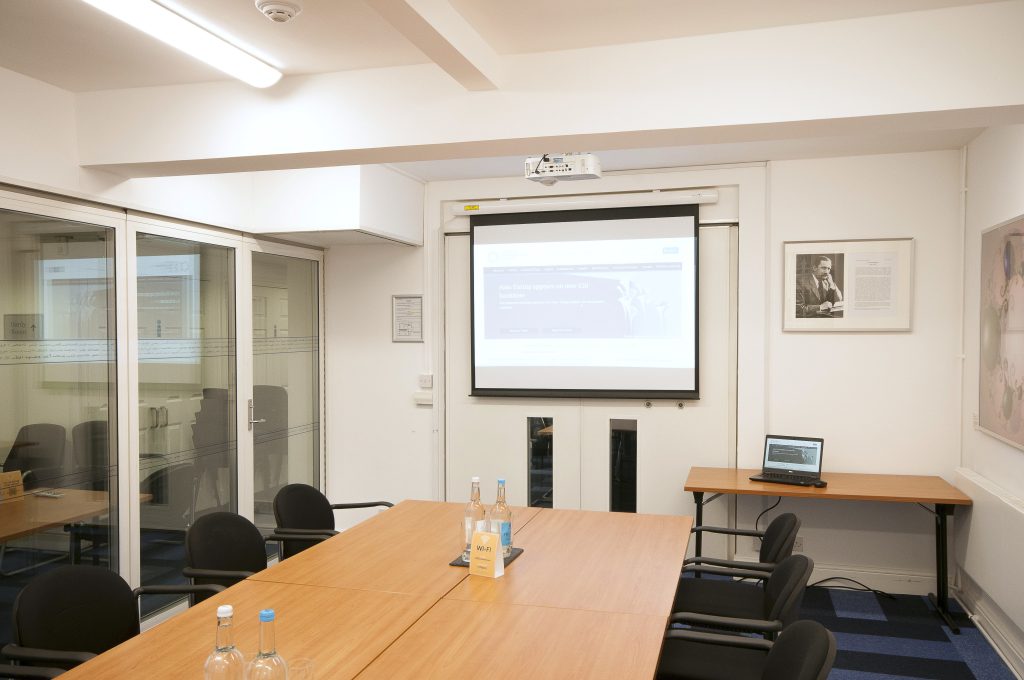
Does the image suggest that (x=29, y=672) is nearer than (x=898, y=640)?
Yes

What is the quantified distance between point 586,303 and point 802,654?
12.3ft

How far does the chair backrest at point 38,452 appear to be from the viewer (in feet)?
11.8

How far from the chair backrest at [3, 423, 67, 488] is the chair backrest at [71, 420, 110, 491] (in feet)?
0.27

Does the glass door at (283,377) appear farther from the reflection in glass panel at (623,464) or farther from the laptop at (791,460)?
the laptop at (791,460)

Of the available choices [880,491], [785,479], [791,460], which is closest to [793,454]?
[791,460]

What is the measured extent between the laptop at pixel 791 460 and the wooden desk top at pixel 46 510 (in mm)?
3751

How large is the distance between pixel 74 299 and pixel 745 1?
11.0ft

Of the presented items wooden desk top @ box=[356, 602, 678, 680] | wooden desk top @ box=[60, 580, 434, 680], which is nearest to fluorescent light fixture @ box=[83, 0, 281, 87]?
wooden desk top @ box=[60, 580, 434, 680]

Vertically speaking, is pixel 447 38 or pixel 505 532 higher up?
pixel 447 38

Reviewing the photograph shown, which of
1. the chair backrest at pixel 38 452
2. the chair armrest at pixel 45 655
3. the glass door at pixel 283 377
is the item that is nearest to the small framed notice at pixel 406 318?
the glass door at pixel 283 377

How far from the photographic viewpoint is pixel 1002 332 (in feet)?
13.3

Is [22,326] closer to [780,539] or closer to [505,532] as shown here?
[505,532]

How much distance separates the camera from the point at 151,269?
14.3 feet

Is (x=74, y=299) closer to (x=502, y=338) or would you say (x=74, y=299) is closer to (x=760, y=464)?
(x=502, y=338)
